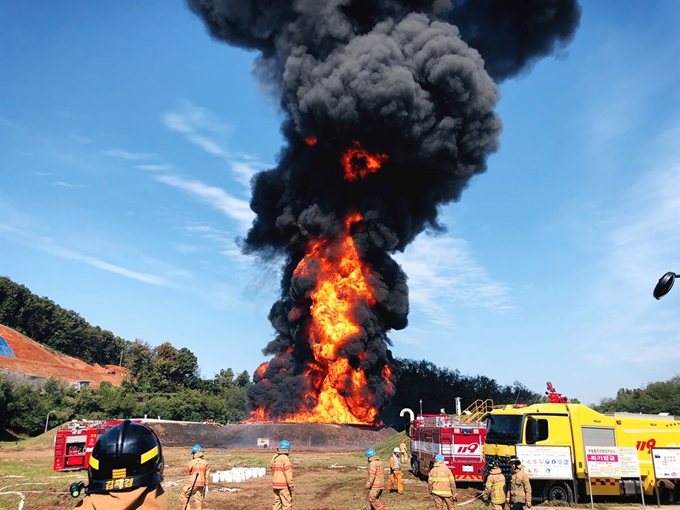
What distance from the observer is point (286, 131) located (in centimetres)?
6044

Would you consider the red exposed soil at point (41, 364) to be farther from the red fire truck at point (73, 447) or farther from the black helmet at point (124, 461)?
the black helmet at point (124, 461)

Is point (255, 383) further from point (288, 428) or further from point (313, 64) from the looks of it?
point (313, 64)

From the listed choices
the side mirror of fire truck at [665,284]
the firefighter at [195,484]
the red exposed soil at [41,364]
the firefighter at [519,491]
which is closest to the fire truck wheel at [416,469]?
the firefighter at [519,491]

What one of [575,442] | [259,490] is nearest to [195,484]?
[259,490]

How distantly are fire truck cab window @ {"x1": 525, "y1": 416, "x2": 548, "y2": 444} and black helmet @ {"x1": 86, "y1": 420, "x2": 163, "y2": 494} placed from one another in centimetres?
1610

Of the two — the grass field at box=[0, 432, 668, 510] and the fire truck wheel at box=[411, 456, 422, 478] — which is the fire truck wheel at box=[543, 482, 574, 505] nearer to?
the grass field at box=[0, 432, 668, 510]

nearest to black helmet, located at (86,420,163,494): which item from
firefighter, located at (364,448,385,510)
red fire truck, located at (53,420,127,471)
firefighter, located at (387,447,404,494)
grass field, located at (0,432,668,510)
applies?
firefighter, located at (364,448,385,510)

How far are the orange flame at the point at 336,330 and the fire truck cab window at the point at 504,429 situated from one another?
34.0 meters

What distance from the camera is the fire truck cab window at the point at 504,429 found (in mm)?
17453

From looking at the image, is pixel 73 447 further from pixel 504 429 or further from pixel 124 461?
pixel 124 461

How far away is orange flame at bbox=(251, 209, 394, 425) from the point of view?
5303cm

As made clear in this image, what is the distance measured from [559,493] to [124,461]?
55.4 ft

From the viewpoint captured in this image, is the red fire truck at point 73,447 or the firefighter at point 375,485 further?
the red fire truck at point 73,447

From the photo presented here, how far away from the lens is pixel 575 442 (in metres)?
17.1
